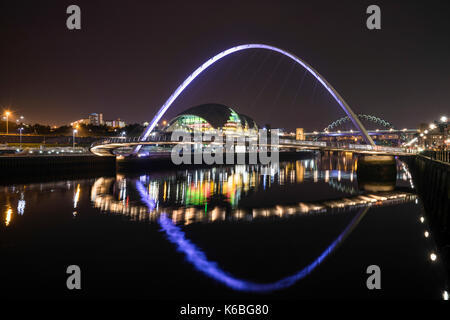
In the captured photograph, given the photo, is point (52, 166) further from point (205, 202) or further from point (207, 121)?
point (207, 121)

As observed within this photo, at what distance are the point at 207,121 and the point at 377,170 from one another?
66.6m

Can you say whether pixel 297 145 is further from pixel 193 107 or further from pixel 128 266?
pixel 193 107

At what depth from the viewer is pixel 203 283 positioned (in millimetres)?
10172

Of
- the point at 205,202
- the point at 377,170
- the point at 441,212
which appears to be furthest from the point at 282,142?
the point at 441,212

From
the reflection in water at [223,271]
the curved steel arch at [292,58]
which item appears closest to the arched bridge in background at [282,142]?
the curved steel arch at [292,58]

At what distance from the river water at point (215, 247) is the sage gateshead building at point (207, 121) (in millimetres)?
69261

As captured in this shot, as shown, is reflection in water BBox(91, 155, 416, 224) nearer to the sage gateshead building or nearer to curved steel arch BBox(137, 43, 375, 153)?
curved steel arch BBox(137, 43, 375, 153)

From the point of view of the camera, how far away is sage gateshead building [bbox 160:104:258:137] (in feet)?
312

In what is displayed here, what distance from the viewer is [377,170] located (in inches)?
1463

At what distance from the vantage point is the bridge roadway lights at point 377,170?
36406mm

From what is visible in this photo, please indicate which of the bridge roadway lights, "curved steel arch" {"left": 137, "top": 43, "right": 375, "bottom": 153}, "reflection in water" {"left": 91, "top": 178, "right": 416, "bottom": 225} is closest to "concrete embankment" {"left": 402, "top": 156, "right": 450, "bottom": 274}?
"reflection in water" {"left": 91, "top": 178, "right": 416, "bottom": 225}
